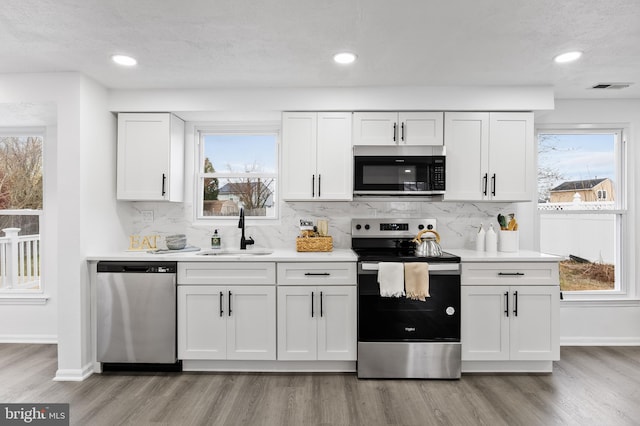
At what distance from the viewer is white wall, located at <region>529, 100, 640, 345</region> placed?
3.62m

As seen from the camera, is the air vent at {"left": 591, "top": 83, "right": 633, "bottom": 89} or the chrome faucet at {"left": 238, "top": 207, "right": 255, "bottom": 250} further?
the chrome faucet at {"left": 238, "top": 207, "right": 255, "bottom": 250}

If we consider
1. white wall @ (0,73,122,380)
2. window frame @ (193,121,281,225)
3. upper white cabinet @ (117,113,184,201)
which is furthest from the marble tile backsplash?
white wall @ (0,73,122,380)

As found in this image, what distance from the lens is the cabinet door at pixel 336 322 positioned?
294cm

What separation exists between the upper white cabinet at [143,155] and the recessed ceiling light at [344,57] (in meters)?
1.65

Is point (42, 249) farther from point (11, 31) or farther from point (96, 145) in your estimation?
point (11, 31)

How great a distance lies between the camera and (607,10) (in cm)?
201

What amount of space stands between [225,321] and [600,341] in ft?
11.6

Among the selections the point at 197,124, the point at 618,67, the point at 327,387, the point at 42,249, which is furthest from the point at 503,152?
the point at 42,249

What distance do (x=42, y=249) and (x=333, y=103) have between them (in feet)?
10.6

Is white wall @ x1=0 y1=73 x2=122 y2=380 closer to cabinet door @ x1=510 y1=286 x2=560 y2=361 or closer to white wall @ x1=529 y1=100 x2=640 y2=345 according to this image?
cabinet door @ x1=510 y1=286 x2=560 y2=361

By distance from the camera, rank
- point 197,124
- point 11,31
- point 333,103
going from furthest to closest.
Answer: point 197,124
point 333,103
point 11,31

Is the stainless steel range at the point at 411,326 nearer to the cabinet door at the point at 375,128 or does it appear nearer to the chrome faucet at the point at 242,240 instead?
the cabinet door at the point at 375,128

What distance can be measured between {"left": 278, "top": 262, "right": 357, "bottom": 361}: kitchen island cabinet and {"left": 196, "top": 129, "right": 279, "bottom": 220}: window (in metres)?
1.10

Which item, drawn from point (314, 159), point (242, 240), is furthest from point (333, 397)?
point (314, 159)
